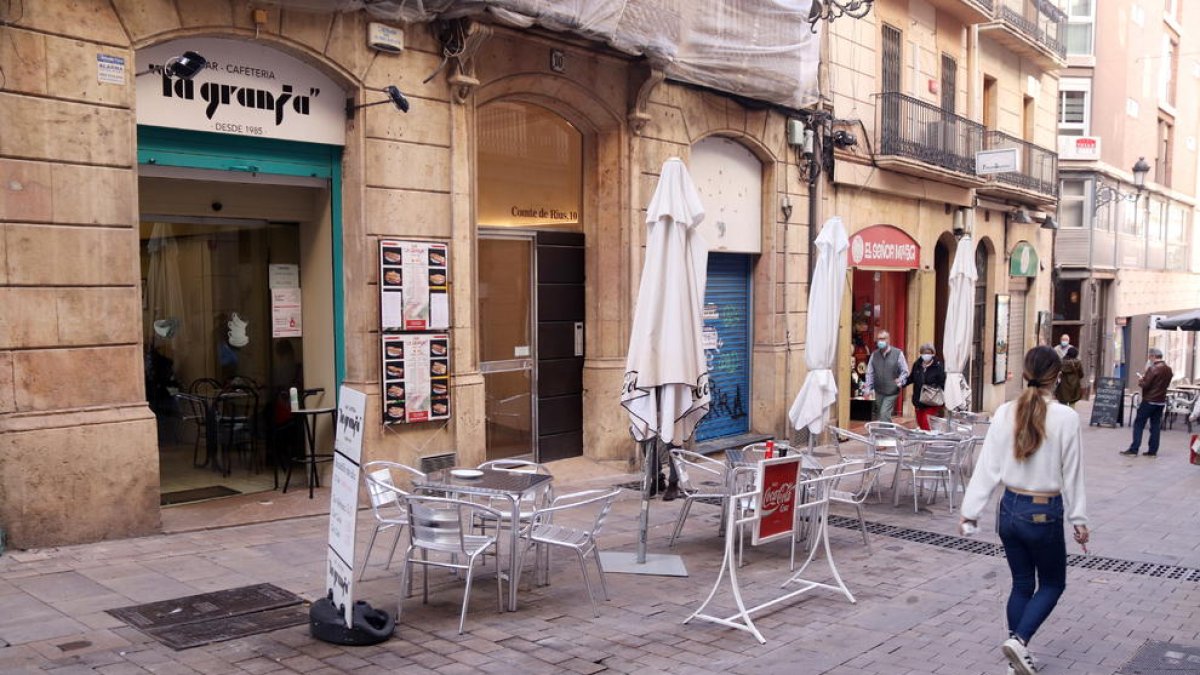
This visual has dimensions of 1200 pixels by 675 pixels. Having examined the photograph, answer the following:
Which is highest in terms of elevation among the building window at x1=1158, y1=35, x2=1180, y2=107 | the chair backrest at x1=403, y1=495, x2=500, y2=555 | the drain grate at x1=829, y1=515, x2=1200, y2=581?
the building window at x1=1158, y1=35, x2=1180, y2=107

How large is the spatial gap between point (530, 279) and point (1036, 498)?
737 centimetres

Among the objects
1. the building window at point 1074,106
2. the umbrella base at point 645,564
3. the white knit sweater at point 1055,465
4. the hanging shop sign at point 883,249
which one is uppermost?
the building window at point 1074,106

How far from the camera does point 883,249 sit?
60.2 feet

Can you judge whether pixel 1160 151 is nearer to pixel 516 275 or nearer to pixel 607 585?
pixel 516 275

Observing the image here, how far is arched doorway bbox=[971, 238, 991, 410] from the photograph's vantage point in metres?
22.5

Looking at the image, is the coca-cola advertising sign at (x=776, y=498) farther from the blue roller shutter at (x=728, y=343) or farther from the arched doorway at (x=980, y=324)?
the arched doorway at (x=980, y=324)

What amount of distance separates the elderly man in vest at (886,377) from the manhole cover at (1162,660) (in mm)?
8132

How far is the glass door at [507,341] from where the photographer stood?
1134cm

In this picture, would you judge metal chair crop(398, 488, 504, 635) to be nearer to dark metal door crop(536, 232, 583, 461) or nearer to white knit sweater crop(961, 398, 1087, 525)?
white knit sweater crop(961, 398, 1087, 525)

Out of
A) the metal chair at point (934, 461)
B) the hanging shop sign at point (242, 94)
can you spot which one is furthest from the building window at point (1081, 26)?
the hanging shop sign at point (242, 94)

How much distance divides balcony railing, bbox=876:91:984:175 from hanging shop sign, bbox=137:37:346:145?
11.2 meters

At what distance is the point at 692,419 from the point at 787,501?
1688mm

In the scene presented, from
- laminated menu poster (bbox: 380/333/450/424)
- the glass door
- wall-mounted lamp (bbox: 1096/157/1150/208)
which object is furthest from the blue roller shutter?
wall-mounted lamp (bbox: 1096/157/1150/208)

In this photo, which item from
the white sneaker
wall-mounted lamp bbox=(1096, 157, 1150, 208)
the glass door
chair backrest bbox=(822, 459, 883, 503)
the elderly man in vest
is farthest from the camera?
wall-mounted lamp bbox=(1096, 157, 1150, 208)
